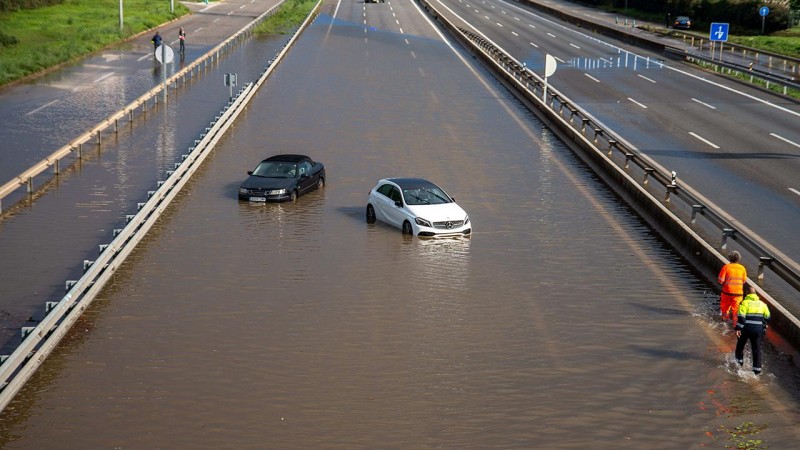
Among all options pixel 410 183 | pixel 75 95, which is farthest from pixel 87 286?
pixel 75 95

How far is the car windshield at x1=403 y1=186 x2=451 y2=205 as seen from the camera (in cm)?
2816

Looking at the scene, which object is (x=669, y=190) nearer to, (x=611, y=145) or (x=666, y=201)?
(x=666, y=201)

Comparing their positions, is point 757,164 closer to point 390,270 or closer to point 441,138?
point 441,138

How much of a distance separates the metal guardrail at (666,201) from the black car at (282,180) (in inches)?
342

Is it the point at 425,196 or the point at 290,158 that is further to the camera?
the point at 290,158

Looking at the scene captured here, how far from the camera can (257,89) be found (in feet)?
179

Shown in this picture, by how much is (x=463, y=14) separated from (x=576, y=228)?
83.0m

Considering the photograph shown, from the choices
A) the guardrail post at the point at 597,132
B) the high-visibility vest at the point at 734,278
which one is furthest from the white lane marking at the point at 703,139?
the high-visibility vest at the point at 734,278

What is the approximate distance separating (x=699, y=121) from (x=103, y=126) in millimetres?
23312

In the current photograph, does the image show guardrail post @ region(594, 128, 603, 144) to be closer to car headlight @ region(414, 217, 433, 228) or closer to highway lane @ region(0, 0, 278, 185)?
car headlight @ region(414, 217, 433, 228)

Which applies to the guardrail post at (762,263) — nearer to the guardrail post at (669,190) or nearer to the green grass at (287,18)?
the guardrail post at (669,190)

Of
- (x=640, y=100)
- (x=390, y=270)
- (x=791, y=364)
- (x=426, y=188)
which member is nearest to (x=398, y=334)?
(x=390, y=270)

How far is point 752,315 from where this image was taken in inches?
691

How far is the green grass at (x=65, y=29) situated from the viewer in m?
64.1
